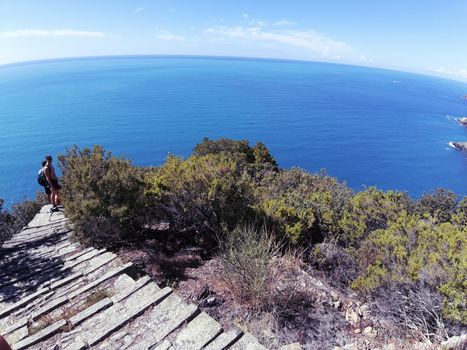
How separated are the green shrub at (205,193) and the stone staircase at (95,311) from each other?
2069mm

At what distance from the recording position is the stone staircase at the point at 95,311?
3.61m

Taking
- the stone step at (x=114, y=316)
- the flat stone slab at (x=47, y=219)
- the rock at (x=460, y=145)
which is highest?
the stone step at (x=114, y=316)

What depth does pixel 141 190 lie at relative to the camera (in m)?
7.48

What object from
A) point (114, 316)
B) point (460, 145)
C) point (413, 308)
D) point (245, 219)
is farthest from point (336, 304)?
point (460, 145)

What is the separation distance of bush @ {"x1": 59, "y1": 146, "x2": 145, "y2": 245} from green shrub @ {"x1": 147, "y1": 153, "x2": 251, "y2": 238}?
2.24 ft

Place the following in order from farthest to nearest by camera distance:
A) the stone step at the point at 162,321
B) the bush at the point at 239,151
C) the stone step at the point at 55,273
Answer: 1. the bush at the point at 239,151
2. the stone step at the point at 55,273
3. the stone step at the point at 162,321

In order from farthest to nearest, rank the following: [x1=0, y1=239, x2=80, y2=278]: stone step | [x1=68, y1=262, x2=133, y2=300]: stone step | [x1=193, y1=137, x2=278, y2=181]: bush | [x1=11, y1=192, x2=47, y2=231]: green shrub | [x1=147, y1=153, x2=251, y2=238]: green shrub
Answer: [x1=193, y1=137, x2=278, y2=181]: bush, [x1=11, y1=192, x2=47, y2=231]: green shrub, [x1=147, y1=153, x2=251, y2=238]: green shrub, [x1=0, y1=239, x2=80, y2=278]: stone step, [x1=68, y1=262, x2=133, y2=300]: stone step

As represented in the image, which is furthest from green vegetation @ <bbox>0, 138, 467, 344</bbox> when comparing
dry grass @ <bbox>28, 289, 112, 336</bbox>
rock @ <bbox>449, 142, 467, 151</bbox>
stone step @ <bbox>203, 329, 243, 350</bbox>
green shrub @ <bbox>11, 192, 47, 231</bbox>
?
rock @ <bbox>449, 142, 467, 151</bbox>

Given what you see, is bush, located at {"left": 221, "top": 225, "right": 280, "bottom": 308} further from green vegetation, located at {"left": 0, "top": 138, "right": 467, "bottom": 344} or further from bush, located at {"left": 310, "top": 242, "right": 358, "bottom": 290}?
bush, located at {"left": 310, "top": 242, "right": 358, "bottom": 290}

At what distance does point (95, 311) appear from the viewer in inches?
163

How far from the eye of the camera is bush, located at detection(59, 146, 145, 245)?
661cm

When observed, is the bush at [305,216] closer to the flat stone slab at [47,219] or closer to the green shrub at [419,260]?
the green shrub at [419,260]

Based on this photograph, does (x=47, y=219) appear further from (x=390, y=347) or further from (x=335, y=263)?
(x=390, y=347)

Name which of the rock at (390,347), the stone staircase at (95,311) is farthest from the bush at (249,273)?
the rock at (390,347)
